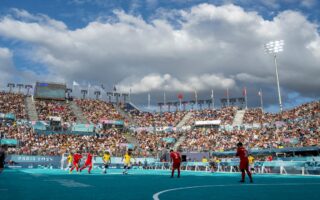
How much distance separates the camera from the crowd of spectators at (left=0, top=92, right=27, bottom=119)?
6122cm

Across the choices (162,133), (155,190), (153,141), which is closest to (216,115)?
(162,133)

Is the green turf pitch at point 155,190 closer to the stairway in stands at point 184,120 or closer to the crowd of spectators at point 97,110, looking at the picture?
the crowd of spectators at point 97,110

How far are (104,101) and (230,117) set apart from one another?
30.8m

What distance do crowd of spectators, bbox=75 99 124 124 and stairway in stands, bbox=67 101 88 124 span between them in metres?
0.80

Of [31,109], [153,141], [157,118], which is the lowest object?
[153,141]

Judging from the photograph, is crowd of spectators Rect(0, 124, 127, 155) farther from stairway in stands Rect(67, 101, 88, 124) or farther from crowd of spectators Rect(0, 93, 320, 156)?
stairway in stands Rect(67, 101, 88, 124)

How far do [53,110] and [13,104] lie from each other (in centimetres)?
740

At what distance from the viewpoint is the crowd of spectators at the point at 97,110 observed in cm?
6981

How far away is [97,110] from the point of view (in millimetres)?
74000

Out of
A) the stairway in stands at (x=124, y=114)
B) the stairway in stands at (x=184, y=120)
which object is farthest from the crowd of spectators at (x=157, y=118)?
the stairway in stands at (x=124, y=114)

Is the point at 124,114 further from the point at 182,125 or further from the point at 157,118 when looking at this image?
the point at 182,125

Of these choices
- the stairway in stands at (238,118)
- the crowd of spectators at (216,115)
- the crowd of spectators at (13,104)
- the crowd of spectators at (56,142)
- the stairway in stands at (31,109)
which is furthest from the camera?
the crowd of spectators at (216,115)

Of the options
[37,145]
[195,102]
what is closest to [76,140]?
[37,145]

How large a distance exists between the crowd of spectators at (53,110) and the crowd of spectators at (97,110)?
3.40 meters
